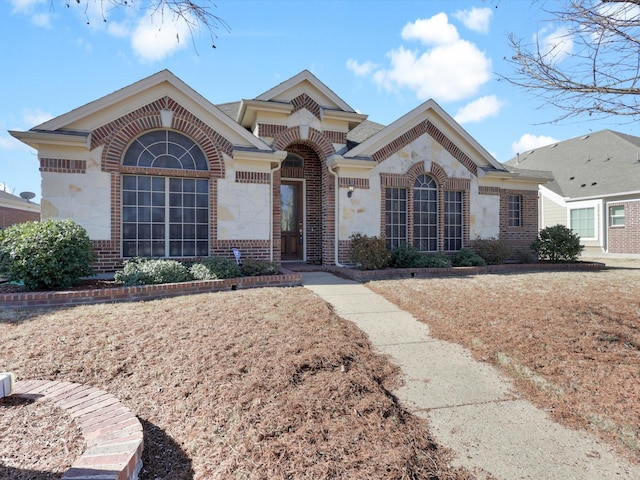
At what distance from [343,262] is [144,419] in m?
8.00

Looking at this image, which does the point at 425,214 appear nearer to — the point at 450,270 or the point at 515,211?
the point at 450,270

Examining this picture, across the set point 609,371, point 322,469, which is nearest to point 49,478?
point 322,469

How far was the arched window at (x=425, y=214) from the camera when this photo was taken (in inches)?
470

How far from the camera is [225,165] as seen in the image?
9.34 metres

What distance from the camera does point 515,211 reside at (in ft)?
45.0

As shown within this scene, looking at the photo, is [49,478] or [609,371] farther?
[609,371]

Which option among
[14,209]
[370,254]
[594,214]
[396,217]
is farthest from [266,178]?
[14,209]

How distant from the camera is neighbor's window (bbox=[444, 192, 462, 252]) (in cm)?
1231

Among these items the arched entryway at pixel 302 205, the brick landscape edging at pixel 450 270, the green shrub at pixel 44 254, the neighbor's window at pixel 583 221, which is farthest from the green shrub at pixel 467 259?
the neighbor's window at pixel 583 221

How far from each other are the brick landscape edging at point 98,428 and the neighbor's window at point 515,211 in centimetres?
1407

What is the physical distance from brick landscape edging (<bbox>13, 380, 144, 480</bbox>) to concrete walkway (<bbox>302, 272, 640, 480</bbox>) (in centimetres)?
215

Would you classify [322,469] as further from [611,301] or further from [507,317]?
[611,301]

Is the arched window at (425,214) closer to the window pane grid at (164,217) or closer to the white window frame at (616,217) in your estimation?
the window pane grid at (164,217)

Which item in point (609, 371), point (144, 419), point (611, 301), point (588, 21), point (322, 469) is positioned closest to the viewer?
point (322, 469)
